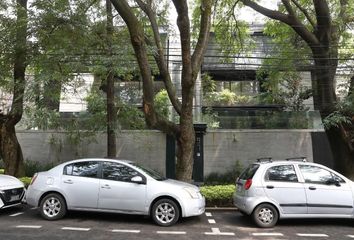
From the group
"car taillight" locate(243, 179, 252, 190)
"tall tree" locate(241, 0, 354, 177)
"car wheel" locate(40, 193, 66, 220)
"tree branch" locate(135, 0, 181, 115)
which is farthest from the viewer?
"tall tree" locate(241, 0, 354, 177)

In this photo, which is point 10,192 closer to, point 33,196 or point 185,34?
point 33,196

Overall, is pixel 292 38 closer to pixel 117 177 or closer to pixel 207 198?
pixel 207 198

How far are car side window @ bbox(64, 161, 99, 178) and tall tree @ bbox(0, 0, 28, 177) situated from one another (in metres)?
4.49

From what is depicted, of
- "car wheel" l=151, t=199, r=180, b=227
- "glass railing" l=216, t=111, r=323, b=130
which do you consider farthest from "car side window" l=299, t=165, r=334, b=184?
"glass railing" l=216, t=111, r=323, b=130

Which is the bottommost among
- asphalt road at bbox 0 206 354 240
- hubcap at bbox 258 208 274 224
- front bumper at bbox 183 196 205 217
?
asphalt road at bbox 0 206 354 240

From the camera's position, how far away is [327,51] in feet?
51.0

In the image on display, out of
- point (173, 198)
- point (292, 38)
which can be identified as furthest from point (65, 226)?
point (292, 38)

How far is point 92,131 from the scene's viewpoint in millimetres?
17203

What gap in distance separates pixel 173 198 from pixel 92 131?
8.44 meters

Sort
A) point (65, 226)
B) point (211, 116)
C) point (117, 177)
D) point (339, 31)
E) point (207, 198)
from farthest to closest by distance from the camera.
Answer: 1. point (211, 116)
2. point (339, 31)
3. point (207, 198)
4. point (117, 177)
5. point (65, 226)

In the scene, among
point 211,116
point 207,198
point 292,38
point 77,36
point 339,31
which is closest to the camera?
point 207,198

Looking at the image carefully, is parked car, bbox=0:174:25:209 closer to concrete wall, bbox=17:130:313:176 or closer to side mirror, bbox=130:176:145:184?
side mirror, bbox=130:176:145:184

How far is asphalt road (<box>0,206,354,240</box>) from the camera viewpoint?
336 inches

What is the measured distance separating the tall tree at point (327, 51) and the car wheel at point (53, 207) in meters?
9.66
